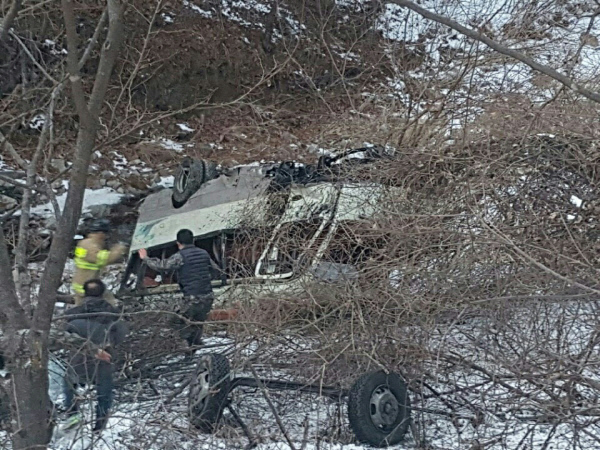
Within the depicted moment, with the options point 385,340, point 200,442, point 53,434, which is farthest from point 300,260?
point 53,434

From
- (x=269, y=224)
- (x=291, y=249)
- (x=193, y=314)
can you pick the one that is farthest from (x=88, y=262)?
(x=291, y=249)

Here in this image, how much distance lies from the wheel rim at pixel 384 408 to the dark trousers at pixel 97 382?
172cm

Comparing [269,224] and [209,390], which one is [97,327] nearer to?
[209,390]

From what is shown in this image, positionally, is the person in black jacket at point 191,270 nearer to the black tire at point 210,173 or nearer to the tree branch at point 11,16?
the black tire at point 210,173

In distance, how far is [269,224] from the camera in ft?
22.2

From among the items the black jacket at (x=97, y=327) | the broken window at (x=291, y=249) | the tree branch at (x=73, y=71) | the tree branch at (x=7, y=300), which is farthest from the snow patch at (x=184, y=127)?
the tree branch at (x=7, y=300)

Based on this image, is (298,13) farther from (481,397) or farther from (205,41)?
(481,397)

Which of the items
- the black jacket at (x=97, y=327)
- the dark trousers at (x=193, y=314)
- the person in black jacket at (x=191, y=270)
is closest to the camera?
the black jacket at (x=97, y=327)

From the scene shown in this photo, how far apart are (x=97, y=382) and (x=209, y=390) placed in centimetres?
70

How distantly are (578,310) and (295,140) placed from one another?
1094cm

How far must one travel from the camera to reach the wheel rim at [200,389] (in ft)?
15.2

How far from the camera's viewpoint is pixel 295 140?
15219 millimetres

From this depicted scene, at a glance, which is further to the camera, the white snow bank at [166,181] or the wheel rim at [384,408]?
the white snow bank at [166,181]

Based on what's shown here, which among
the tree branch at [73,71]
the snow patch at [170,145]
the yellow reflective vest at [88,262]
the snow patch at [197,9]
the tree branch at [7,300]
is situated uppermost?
the snow patch at [197,9]
